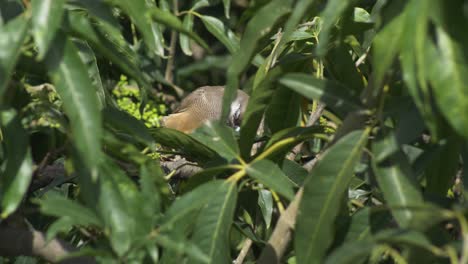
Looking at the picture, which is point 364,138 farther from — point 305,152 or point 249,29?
point 305,152

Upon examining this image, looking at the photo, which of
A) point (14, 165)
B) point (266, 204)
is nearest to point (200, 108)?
point (266, 204)

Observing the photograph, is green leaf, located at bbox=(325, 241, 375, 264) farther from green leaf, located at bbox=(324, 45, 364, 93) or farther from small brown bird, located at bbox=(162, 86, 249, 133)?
small brown bird, located at bbox=(162, 86, 249, 133)

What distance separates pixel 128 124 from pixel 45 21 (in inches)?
19.3

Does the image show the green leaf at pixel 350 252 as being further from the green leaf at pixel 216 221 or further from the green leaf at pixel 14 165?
the green leaf at pixel 14 165

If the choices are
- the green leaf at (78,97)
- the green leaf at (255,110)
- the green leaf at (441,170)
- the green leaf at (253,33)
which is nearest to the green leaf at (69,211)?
the green leaf at (78,97)

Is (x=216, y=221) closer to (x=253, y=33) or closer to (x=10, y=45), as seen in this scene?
(x=253, y=33)

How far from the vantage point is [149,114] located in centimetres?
423

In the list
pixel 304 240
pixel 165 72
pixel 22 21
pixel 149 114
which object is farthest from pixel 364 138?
pixel 165 72

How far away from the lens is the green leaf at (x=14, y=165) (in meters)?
1.82

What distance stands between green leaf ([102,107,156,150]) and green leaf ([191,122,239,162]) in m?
0.16

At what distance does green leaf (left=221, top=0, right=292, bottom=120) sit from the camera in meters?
1.96

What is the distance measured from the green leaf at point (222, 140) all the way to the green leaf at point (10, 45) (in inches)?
23.8

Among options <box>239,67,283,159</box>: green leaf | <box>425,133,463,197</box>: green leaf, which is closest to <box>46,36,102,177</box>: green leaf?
<box>239,67,283,159</box>: green leaf

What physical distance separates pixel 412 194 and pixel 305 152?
175cm
